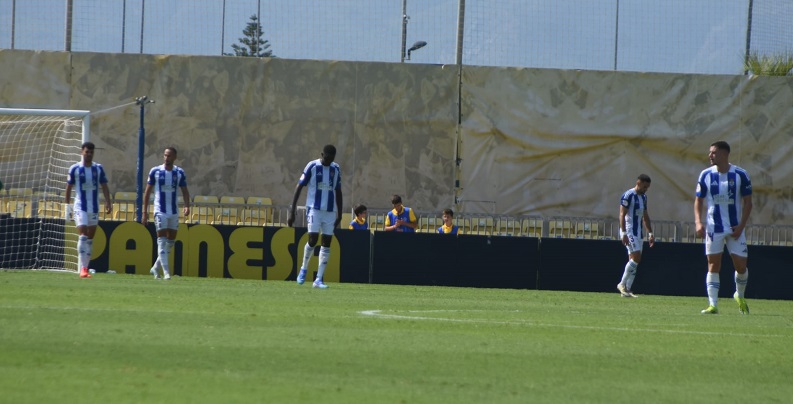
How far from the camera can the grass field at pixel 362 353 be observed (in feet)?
19.9

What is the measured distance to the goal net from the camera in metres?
20.9

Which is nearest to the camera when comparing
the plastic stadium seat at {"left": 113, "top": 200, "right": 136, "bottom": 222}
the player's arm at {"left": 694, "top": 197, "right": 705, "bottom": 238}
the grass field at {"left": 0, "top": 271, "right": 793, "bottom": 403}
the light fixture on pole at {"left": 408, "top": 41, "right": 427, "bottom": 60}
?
the grass field at {"left": 0, "top": 271, "right": 793, "bottom": 403}

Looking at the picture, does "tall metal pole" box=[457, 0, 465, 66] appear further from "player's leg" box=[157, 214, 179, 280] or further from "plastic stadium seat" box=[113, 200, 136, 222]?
"player's leg" box=[157, 214, 179, 280]

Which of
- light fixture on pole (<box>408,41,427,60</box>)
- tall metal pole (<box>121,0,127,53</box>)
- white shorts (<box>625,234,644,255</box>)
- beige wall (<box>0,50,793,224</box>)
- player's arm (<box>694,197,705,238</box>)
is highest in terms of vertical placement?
tall metal pole (<box>121,0,127,53</box>)

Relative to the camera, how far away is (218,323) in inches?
361

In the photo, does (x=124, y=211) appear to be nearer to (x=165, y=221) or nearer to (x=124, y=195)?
(x=124, y=195)

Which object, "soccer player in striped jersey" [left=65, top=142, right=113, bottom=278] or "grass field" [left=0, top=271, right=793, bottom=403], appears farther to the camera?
"soccer player in striped jersey" [left=65, top=142, right=113, bottom=278]

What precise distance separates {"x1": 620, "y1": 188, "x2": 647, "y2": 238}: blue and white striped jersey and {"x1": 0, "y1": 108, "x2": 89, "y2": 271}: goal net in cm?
957

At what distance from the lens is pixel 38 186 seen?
921 inches

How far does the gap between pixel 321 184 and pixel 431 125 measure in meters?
12.7

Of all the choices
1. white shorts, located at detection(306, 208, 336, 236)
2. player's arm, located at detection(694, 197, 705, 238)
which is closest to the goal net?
white shorts, located at detection(306, 208, 336, 236)

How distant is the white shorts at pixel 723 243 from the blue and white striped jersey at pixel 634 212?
5347 mm

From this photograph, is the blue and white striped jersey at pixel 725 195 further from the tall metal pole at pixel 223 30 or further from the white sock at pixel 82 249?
the tall metal pole at pixel 223 30

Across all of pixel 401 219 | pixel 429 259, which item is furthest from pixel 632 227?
pixel 401 219
